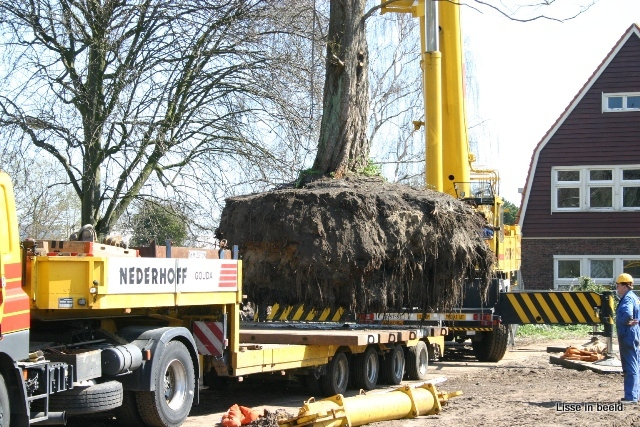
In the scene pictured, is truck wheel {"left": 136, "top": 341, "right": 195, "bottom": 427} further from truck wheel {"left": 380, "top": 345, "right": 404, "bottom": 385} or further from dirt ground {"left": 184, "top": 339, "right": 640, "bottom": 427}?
truck wheel {"left": 380, "top": 345, "right": 404, "bottom": 385}

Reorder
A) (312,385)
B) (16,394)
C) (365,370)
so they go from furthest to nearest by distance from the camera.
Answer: (365,370), (312,385), (16,394)

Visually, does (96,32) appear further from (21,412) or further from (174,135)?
(21,412)

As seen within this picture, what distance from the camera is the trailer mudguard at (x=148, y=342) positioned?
8773 millimetres

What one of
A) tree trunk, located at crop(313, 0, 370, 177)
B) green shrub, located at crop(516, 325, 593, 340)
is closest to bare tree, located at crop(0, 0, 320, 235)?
tree trunk, located at crop(313, 0, 370, 177)

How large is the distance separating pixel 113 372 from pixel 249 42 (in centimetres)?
933

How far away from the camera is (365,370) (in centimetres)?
1312

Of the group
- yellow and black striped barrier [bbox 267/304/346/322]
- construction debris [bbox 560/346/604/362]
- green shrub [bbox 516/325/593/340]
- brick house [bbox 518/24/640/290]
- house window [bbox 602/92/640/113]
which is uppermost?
house window [bbox 602/92/640/113]

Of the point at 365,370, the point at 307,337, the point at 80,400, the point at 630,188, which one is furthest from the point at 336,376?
the point at 630,188

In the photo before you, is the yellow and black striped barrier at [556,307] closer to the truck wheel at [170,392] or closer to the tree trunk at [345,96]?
the tree trunk at [345,96]

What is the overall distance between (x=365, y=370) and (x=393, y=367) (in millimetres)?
928

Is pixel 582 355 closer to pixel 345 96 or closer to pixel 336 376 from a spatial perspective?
pixel 336 376

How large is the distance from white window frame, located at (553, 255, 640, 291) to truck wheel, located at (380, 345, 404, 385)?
706 inches

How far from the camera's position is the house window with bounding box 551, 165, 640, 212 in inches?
1237

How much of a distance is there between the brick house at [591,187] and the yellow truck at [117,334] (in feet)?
70.9
